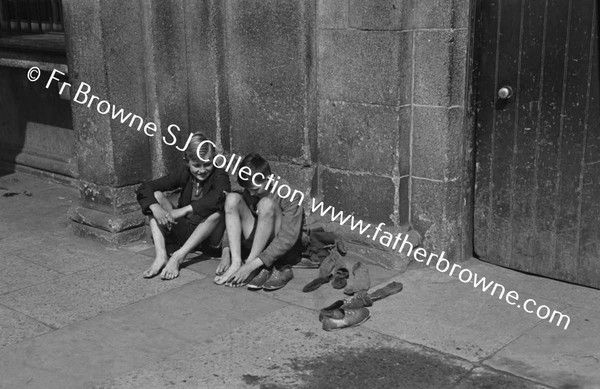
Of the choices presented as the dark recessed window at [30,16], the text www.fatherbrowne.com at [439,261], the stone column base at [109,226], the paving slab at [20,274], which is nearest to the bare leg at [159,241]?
the stone column base at [109,226]

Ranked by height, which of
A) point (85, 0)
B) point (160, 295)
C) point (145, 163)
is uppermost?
point (85, 0)

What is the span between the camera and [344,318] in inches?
200

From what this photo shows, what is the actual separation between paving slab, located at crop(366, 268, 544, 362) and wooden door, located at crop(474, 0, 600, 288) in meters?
0.50

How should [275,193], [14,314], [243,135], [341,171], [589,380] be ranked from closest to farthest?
1. [589,380]
2. [14,314]
3. [275,193]
4. [341,171]
5. [243,135]

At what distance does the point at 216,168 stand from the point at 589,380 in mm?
3210

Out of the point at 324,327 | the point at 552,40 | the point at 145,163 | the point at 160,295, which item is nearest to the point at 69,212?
the point at 145,163

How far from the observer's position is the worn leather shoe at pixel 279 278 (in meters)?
5.75

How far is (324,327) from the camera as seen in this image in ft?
16.6

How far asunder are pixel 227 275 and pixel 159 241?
2.38 feet

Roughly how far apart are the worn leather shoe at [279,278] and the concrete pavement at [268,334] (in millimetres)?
65

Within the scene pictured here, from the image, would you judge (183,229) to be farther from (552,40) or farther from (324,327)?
(552,40)

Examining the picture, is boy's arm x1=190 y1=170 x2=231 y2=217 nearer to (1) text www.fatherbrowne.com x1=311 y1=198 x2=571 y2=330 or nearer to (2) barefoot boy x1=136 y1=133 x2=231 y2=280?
(2) barefoot boy x1=136 y1=133 x2=231 y2=280

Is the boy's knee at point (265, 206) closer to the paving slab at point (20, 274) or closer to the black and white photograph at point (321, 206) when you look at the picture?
the black and white photograph at point (321, 206)

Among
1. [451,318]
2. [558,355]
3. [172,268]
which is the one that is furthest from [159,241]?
[558,355]
